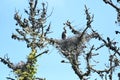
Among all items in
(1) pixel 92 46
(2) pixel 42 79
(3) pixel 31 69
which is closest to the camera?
(1) pixel 92 46

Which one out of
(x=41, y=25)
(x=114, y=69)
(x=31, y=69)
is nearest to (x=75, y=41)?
(x=114, y=69)

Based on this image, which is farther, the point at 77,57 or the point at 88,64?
the point at 77,57

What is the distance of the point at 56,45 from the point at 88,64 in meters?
3.46

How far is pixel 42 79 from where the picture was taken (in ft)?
121

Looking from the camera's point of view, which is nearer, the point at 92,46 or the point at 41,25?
the point at 92,46

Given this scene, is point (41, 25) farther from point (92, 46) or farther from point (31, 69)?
point (92, 46)

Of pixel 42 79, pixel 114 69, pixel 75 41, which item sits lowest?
pixel 114 69

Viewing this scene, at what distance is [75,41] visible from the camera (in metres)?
28.3

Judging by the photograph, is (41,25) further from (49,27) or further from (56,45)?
(56,45)

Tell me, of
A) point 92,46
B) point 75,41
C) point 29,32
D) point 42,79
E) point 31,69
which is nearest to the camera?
point 92,46

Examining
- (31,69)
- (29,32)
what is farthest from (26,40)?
(31,69)

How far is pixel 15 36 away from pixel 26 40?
1.66m

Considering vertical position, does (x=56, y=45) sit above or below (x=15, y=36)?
below

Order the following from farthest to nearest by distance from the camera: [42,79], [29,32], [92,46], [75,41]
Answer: [29,32] → [42,79] → [75,41] → [92,46]
